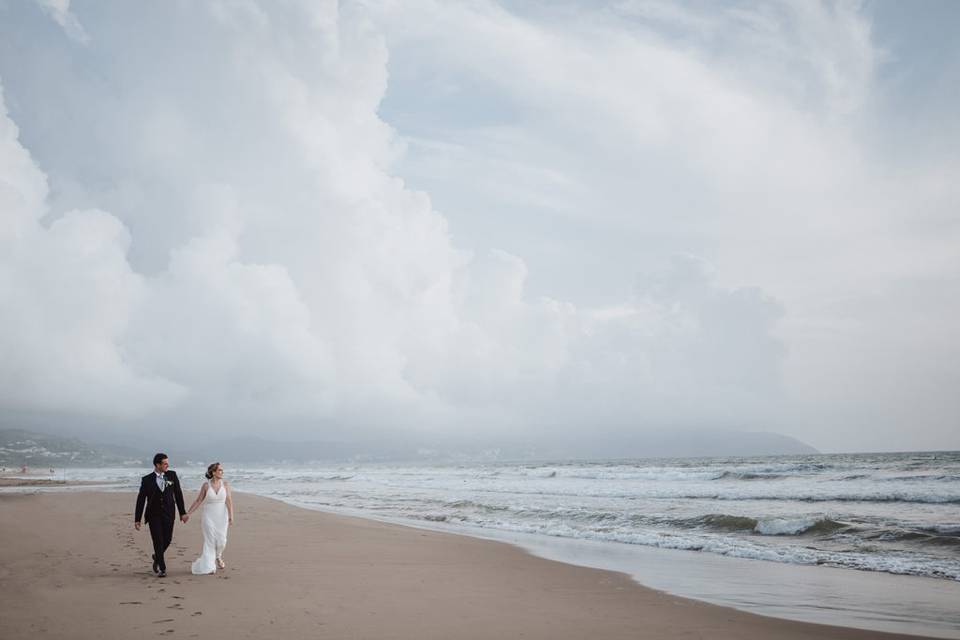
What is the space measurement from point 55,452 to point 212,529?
642 feet

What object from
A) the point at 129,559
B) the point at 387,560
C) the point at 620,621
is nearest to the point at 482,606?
the point at 620,621

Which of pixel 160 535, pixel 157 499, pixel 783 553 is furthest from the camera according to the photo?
pixel 783 553

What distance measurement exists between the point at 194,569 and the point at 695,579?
864 cm

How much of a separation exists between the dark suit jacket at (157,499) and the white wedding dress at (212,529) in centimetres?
45

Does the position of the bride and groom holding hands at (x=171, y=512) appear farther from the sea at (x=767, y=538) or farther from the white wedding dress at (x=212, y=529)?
the sea at (x=767, y=538)

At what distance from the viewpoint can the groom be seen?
9602mm

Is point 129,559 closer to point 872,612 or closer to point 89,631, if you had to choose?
point 89,631

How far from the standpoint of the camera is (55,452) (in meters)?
167

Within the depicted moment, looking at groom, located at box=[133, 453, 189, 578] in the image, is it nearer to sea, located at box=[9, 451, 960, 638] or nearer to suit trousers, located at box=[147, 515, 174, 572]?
suit trousers, located at box=[147, 515, 174, 572]

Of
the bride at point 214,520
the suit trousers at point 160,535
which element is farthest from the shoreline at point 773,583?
the suit trousers at point 160,535

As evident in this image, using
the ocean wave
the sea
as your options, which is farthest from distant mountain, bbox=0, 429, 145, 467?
the ocean wave

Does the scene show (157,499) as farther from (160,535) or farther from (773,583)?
(773,583)

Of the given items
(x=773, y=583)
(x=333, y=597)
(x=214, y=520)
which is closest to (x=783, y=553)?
(x=773, y=583)

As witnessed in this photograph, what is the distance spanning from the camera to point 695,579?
11.1 meters
